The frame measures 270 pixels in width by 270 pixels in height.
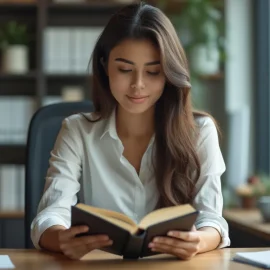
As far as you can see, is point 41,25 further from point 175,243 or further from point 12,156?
point 175,243

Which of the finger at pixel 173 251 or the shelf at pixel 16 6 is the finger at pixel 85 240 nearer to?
the finger at pixel 173 251

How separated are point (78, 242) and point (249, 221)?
1591mm

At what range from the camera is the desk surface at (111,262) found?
1743 mm

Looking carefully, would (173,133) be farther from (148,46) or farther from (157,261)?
(157,261)

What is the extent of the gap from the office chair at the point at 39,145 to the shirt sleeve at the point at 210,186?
1.48ft

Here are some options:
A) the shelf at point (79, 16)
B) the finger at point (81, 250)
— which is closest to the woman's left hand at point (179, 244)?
the finger at point (81, 250)

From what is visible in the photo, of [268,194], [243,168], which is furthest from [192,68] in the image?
[268,194]

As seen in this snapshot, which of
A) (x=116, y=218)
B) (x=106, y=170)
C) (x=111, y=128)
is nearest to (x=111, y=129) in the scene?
(x=111, y=128)

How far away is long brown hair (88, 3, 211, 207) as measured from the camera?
2094 mm

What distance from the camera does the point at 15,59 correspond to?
4383 millimetres

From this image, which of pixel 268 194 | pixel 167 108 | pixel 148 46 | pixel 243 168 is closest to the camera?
pixel 148 46

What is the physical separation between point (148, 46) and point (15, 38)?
249 cm

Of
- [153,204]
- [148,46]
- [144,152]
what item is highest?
[148,46]

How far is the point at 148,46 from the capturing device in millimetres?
2066
